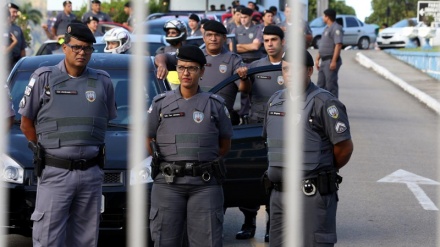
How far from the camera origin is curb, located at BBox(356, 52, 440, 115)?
942 inches

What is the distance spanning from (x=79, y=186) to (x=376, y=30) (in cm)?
4841

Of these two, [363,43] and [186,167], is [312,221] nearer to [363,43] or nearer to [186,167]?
[186,167]

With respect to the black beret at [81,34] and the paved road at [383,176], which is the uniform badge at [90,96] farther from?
→ the paved road at [383,176]

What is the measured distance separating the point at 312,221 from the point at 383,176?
7.59 meters

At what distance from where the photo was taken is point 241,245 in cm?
961

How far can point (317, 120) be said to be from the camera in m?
6.69

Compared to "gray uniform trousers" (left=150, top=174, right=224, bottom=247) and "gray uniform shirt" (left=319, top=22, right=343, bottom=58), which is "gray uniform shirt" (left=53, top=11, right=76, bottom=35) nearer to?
"gray uniform shirt" (left=319, top=22, right=343, bottom=58)

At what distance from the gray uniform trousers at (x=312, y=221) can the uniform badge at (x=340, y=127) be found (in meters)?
0.39

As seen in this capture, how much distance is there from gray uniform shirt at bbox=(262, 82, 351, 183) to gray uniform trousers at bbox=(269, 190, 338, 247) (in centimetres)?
15

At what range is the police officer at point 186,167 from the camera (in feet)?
23.1

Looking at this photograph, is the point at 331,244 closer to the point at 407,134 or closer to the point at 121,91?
the point at 121,91

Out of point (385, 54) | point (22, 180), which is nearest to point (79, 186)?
point (22, 180)

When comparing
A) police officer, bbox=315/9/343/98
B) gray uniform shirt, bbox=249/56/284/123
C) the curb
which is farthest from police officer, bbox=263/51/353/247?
the curb

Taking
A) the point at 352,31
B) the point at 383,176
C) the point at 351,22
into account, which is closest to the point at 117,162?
the point at 383,176
